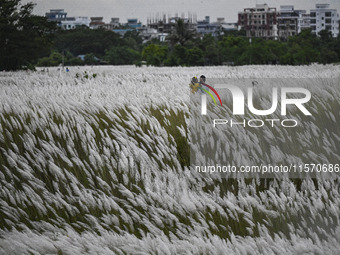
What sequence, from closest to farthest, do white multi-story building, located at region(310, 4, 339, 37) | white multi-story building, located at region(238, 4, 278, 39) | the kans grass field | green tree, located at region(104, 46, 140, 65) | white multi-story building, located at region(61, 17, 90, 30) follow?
1. the kans grass field
2. green tree, located at region(104, 46, 140, 65)
3. white multi-story building, located at region(310, 4, 339, 37)
4. white multi-story building, located at region(238, 4, 278, 39)
5. white multi-story building, located at region(61, 17, 90, 30)

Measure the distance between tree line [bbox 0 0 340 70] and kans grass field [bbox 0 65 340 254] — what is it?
2706cm

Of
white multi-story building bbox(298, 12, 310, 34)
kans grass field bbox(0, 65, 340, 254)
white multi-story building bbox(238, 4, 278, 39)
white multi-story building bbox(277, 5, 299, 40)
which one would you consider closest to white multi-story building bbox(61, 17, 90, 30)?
white multi-story building bbox(238, 4, 278, 39)

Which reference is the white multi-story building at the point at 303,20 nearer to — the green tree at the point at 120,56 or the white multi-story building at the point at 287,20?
the white multi-story building at the point at 287,20

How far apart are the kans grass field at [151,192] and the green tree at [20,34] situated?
26505 mm

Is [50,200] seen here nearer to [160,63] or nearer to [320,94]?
[320,94]

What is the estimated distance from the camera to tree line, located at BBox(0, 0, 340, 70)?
105 feet

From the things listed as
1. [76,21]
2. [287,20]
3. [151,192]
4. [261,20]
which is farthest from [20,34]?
[287,20]

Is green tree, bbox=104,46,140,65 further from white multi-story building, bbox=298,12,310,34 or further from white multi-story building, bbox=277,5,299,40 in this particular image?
white multi-story building, bbox=298,12,310,34

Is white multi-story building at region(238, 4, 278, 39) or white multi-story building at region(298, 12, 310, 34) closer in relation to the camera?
white multi-story building at region(238, 4, 278, 39)

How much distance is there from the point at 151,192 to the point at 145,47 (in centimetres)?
7259

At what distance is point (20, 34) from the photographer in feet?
104

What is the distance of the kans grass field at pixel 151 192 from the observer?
11.3 ft

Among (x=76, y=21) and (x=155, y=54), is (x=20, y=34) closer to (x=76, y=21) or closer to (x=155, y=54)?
(x=155, y=54)

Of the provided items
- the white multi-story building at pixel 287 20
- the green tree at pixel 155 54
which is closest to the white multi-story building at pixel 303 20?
the white multi-story building at pixel 287 20
